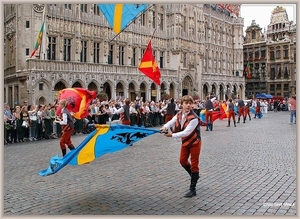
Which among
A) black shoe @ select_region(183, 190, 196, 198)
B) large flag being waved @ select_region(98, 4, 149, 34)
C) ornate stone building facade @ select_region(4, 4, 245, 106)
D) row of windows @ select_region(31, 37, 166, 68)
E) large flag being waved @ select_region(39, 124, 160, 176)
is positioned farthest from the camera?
row of windows @ select_region(31, 37, 166, 68)

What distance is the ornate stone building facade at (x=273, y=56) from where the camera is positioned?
224 feet

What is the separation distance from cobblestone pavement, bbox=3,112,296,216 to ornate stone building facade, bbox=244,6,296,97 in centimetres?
6101

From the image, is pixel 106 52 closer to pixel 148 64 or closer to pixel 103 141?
pixel 148 64

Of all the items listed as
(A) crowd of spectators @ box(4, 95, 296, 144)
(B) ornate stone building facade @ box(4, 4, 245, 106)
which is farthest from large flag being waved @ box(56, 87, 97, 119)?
(B) ornate stone building facade @ box(4, 4, 245, 106)

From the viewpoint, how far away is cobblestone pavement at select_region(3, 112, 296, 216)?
19.4 ft

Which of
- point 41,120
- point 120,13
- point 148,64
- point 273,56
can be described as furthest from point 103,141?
point 273,56

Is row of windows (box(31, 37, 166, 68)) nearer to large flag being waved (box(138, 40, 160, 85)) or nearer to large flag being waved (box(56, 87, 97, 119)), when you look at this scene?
large flag being waved (box(138, 40, 160, 85))

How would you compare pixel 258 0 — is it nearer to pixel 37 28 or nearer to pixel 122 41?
pixel 37 28

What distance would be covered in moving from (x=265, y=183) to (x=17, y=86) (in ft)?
96.0

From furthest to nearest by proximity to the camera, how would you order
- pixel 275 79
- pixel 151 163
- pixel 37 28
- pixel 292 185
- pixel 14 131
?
pixel 275 79, pixel 37 28, pixel 14 131, pixel 151 163, pixel 292 185

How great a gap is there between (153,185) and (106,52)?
31593mm

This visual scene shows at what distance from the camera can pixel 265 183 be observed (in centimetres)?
750

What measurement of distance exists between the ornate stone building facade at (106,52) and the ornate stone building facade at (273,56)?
16.2 m

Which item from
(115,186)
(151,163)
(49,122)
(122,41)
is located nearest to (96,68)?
(122,41)
